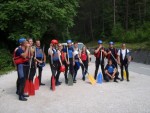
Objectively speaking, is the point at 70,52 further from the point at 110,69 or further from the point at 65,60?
the point at 110,69

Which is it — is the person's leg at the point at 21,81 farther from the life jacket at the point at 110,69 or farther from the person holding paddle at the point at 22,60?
the life jacket at the point at 110,69

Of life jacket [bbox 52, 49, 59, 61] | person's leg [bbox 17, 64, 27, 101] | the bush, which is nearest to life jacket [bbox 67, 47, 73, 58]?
life jacket [bbox 52, 49, 59, 61]

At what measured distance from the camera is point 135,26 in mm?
58625

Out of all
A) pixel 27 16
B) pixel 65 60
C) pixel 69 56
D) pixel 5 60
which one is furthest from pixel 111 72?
pixel 27 16

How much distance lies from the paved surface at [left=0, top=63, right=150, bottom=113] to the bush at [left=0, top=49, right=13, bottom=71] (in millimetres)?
10276

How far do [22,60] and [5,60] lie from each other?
527 inches

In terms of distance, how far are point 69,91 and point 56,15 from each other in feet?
50.0

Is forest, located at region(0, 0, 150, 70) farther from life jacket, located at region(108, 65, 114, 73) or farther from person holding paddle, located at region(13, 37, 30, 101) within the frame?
person holding paddle, located at region(13, 37, 30, 101)

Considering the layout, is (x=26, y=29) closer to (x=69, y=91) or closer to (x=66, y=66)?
(x=66, y=66)

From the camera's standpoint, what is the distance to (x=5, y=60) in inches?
913

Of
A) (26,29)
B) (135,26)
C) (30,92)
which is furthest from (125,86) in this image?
(135,26)

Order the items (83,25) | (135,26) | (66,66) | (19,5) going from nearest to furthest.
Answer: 1. (66,66)
2. (19,5)
3. (135,26)
4. (83,25)

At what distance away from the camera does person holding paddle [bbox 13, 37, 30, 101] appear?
10.1 metres

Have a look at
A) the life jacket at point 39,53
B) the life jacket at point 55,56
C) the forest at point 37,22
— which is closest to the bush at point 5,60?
the forest at point 37,22
